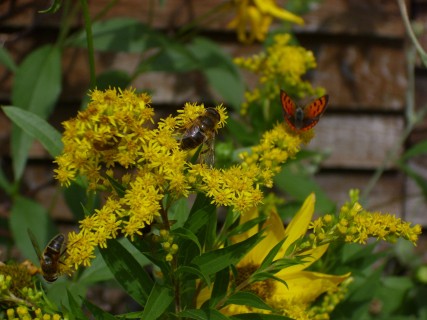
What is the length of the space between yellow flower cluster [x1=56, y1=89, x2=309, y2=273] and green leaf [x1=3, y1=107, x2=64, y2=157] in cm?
27

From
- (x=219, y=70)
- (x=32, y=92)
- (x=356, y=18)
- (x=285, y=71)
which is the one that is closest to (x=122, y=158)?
(x=285, y=71)

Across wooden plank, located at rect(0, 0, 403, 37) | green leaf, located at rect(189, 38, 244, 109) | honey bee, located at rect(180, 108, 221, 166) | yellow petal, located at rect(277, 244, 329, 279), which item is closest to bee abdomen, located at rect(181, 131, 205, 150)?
honey bee, located at rect(180, 108, 221, 166)

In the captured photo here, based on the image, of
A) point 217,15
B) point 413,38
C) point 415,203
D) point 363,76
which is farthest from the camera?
point 415,203

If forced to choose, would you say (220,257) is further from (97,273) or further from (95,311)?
(97,273)

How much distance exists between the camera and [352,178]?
197cm

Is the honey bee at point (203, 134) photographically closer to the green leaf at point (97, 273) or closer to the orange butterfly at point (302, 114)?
the orange butterfly at point (302, 114)

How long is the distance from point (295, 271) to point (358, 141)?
3.81ft

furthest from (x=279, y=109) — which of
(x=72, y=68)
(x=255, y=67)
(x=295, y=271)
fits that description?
(x=72, y=68)

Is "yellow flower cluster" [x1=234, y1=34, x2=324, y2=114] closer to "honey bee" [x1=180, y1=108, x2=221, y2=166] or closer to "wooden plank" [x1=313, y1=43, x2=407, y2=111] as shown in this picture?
"honey bee" [x1=180, y1=108, x2=221, y2=166]

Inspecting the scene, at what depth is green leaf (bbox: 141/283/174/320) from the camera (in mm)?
700

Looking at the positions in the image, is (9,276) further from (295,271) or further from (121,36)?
(121,36)

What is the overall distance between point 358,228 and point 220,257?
0.15 m

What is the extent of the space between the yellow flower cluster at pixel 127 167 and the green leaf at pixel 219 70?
0.94 meters

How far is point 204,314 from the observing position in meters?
0.71
